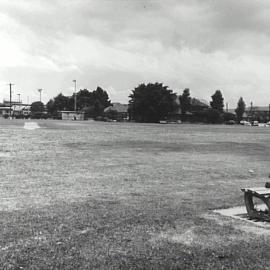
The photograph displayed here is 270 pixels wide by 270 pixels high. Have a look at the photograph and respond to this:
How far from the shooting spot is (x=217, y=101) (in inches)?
5118

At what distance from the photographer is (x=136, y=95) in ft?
375

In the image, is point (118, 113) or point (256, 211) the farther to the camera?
point (118, 113)

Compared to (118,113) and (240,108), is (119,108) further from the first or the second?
(240,108)

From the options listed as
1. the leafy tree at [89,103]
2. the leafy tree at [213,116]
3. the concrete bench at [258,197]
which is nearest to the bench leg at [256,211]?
the concrete bench at [258,197]

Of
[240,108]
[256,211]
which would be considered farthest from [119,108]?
[256,211]

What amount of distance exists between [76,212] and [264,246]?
3080 mm

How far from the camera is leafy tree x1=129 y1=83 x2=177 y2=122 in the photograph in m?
112

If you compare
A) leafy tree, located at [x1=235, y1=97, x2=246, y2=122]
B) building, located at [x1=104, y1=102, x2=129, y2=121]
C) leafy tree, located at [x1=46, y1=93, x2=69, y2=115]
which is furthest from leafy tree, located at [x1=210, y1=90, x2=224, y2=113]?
leafy tree, located at [x1=46, y1=93, x2=69, y2=115]

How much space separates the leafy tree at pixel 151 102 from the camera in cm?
11194

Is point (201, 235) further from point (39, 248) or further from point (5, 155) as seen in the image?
point (5, 155)

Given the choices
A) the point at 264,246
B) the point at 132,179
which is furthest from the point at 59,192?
the point at 264,246

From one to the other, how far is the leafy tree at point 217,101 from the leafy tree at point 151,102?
1798 centimetres

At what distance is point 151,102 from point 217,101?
88.7 ft

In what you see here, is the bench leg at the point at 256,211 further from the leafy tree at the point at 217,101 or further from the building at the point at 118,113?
the building at the point at 118,113
